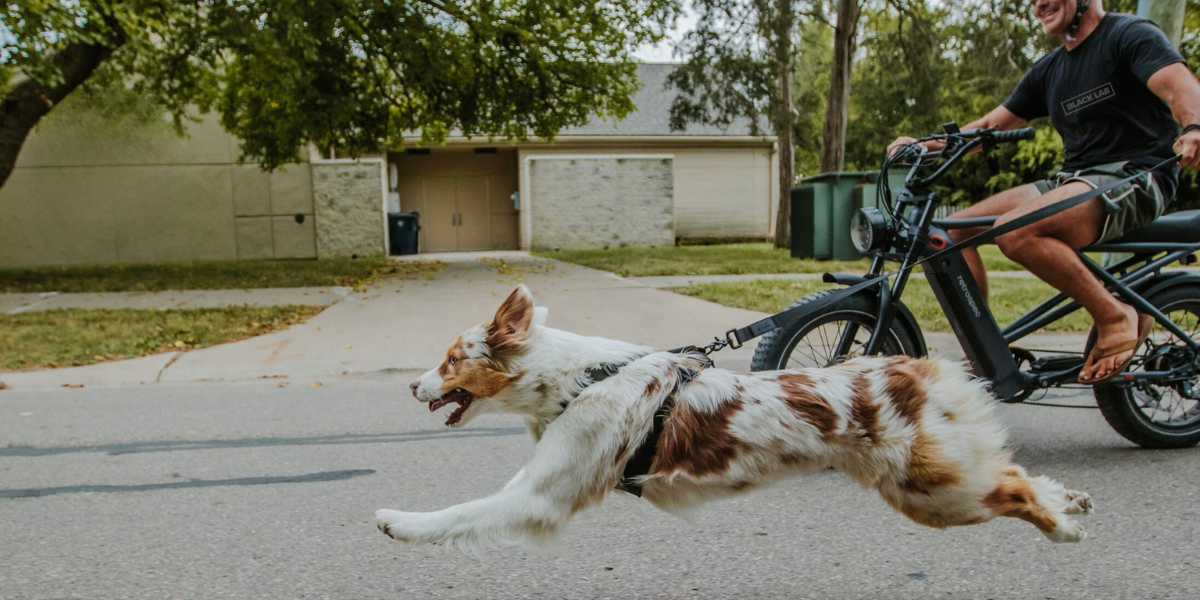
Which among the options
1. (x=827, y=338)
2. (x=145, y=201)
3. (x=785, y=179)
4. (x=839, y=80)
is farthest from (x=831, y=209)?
(x=145, y=201)

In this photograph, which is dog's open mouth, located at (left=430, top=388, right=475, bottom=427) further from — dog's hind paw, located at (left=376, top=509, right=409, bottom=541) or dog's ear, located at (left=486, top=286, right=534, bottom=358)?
dog's hind paw, located at (left=376, top=509, right=409, bottom=541)

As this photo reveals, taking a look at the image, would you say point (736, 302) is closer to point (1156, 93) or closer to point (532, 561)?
point (1156, 93)

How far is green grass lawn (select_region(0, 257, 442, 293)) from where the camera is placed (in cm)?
1343

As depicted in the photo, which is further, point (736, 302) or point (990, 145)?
point (736, 302)

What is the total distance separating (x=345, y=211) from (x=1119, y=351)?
19545 millimetres

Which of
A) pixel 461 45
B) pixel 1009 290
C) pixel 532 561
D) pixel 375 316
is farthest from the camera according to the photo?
pixel 461 45

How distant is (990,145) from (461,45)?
13.8 metres

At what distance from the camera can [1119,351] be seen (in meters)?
4.20

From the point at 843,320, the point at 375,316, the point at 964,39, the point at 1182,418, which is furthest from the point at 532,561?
the point at 964,39

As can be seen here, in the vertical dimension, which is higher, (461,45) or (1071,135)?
(461,45)

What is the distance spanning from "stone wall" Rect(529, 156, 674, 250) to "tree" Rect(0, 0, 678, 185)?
277cm

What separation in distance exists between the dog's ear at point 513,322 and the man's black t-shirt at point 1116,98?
3190 mm

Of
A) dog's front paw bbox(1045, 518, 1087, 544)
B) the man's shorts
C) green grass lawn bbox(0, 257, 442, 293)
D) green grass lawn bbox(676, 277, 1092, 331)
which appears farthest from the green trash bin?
dog's front paw bbox(1045, 518, 1087, 544)

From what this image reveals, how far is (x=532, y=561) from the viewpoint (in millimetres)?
3395
